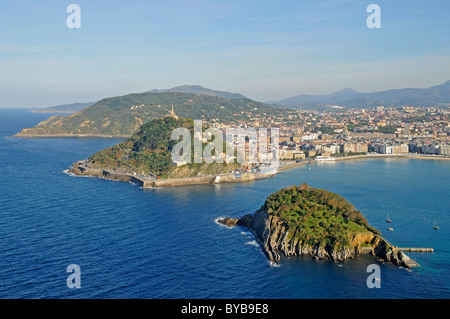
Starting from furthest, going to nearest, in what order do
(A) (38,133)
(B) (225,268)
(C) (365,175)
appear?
(A) (38,133) < (C) (365,175) < (B) (225,268)

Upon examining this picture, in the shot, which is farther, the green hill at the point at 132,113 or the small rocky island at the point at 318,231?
the green hill at the point at 132,113

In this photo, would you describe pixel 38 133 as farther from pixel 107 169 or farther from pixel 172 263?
pixel 172 263

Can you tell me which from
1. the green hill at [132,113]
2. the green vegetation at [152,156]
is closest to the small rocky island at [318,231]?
the green vegetation at [152,156]

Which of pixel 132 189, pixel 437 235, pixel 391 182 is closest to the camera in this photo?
pixel 437 235

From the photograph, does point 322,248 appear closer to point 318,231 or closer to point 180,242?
point 318,231

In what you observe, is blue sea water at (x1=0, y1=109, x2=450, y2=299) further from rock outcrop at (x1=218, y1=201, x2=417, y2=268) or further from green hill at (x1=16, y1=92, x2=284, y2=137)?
green hill at (x1=16, y1=92, x2=284, y2=137)

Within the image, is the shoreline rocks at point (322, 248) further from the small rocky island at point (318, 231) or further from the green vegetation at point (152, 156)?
the green vegetation at point (152, 156)
